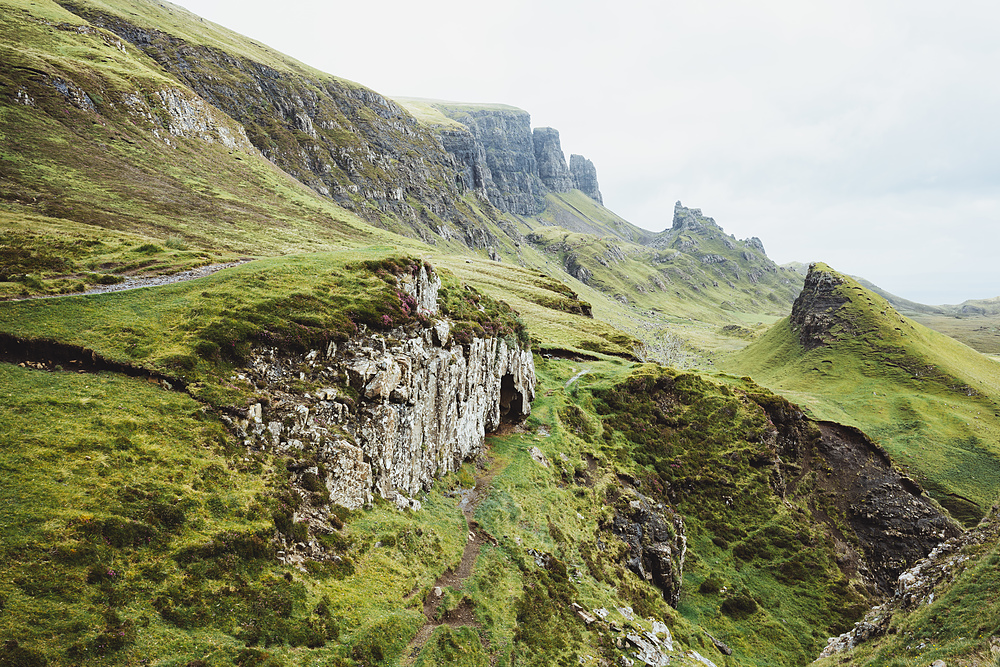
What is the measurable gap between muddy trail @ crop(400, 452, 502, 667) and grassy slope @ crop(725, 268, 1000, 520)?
9359cm

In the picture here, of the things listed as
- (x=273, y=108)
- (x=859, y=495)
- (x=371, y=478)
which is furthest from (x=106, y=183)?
(x=273, y=108)

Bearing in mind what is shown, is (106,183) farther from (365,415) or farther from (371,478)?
(371,478)

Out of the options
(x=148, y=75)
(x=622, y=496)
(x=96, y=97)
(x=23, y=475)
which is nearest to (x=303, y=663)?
(x=23, y=475)

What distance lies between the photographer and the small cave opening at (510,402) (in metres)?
51.3

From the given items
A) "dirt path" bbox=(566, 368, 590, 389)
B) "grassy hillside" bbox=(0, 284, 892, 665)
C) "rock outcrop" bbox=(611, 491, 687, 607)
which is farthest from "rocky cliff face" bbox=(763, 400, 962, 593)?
"dirt path" bbox=(566, 368, 590, 389)

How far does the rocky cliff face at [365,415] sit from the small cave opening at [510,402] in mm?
12606

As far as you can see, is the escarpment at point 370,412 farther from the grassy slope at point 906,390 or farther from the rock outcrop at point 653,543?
the grassy slope at point 906,390

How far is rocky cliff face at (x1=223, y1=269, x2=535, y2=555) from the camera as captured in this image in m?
21.6

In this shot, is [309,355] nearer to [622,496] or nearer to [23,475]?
[23,475]

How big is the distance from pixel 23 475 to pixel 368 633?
44.5 ft

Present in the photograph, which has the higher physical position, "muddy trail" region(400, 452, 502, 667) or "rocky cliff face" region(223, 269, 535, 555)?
"rocky cliff face" region(223, 269, 535, 555)

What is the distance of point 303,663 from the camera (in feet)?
48.9

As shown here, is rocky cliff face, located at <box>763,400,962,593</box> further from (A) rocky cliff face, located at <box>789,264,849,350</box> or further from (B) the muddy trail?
(A) rocky cliff face, located at <box>789,264,849,350</box>

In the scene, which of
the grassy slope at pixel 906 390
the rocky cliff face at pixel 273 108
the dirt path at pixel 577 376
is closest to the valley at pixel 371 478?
the dirt path at pixel 577 376
